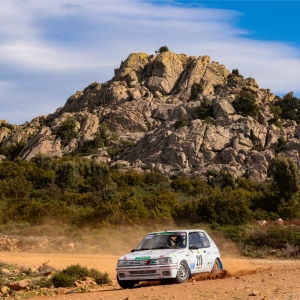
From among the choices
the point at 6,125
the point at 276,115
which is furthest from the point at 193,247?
the point at 6,125

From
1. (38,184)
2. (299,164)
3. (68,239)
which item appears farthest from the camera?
(299,164)

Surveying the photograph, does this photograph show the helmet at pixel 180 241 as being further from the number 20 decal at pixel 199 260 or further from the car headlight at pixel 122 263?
the car headlight at pixel 122 263

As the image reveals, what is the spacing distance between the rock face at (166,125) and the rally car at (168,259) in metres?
47.8

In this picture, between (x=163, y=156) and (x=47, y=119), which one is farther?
(x=47, y=119)

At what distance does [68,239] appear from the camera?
3030cm

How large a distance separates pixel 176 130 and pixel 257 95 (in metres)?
22.5

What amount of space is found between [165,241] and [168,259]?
53.0 inches

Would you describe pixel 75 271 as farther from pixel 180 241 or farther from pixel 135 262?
pixel 180 241

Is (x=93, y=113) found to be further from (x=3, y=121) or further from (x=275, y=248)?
(x=275, y=248)

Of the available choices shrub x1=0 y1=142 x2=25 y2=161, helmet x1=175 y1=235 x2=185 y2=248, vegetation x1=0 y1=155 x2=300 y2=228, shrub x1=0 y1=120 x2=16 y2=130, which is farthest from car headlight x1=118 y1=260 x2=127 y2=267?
shrub x1=0 y1=120 x2=16 y2=130

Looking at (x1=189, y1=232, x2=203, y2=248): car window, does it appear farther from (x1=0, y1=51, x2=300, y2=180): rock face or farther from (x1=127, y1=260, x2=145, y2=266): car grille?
(x1=0, y1=51, x2=300, y2=180): rock face

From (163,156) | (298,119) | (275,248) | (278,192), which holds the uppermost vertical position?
(298,119)

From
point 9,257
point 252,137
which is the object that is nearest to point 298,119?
point 252,137

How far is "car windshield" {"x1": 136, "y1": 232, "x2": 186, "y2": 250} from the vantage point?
14516 millimetres
